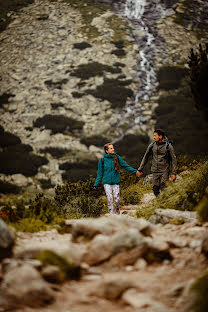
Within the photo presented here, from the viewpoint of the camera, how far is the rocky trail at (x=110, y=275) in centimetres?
228

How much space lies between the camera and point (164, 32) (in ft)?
140

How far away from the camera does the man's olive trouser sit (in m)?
7.03

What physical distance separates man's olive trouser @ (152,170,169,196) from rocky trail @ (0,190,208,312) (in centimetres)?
341

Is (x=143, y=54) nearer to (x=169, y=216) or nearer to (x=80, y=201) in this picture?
(x=80, y=201)

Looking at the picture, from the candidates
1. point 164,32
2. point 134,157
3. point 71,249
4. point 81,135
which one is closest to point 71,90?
point 81,135

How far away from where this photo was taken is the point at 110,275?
277 cm

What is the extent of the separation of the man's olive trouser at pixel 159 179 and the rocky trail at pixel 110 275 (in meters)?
3.41

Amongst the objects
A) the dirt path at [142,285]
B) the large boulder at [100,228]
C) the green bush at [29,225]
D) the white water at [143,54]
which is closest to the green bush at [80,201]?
the green bush at [29,225]

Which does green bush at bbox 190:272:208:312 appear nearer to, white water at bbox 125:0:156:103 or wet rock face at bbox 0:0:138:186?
wet rock face at bbox 0:0:138:186

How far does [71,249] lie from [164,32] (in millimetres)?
44268

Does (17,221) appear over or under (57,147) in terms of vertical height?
over

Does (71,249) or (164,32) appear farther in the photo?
(164,32)

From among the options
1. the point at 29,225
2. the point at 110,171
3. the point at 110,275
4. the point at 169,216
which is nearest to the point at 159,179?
the point at 110,171

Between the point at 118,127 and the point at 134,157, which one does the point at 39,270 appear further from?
the point at 118,127
